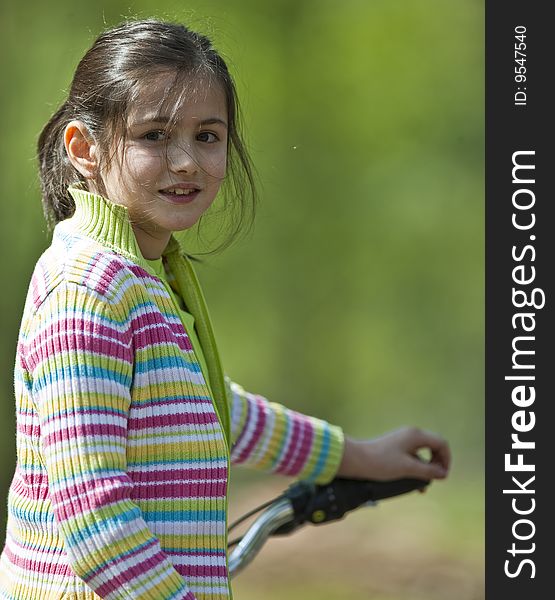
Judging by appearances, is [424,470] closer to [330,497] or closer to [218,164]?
[330,497]

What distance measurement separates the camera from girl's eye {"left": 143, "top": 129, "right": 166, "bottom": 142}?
5.34 feet

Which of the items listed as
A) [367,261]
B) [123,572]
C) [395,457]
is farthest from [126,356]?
[367,261]

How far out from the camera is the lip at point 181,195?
165 centimetres

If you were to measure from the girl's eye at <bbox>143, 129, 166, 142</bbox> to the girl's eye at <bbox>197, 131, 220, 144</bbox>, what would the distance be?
7 centimetres

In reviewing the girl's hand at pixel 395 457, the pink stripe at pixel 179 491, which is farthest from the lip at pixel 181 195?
the girl's hand at pixel 395 457

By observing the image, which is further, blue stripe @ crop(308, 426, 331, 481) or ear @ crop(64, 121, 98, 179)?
blue stripe @ crop(308, 426, 331, 481)

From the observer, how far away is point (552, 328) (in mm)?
2684

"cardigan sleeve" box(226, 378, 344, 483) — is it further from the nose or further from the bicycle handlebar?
the nose

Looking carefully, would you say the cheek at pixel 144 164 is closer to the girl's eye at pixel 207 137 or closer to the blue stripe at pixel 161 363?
the girl's eye at pixel 207 137

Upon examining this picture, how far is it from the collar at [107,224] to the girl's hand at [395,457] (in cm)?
83

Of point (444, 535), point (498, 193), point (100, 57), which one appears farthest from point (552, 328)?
point (444, 535)

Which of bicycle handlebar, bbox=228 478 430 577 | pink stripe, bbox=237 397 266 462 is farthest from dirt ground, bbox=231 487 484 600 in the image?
pink stripe, bbox=237 397 266 462

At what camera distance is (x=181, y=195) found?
167cm

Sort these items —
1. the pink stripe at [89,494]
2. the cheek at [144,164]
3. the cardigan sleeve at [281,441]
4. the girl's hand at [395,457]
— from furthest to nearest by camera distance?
the girl's hand at [395,457] → the cardigan sleeve at [281,441] → the cheek at [144,164] → the pink stripe at [89,494]
